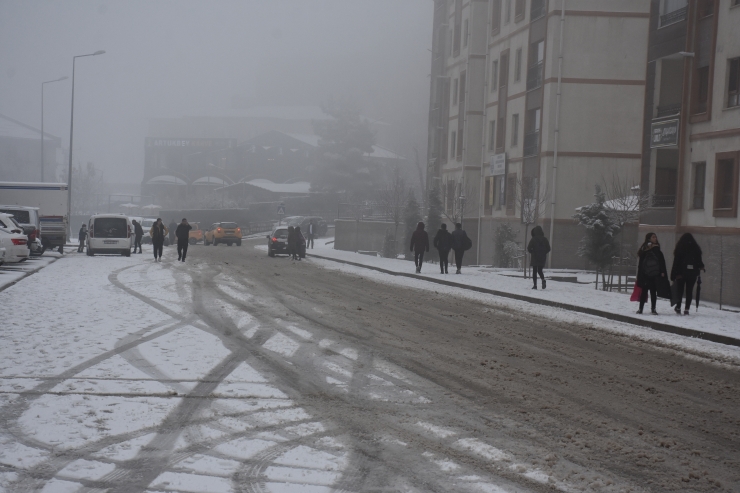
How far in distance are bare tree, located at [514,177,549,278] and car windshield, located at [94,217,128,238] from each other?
18.0m

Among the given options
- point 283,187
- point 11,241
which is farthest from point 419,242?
point 283,187

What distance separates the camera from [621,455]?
21.2ft

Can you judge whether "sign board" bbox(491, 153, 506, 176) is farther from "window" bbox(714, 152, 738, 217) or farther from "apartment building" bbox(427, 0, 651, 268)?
"window" bbox(714, 152, 738, 217)

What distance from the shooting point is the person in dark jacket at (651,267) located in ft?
56.2

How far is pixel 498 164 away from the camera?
44688 millimetres

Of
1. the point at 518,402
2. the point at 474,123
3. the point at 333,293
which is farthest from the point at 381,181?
the point at 518,402

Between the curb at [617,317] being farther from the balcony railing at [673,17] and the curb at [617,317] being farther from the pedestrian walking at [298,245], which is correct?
the pedestrian walking at [298,245]

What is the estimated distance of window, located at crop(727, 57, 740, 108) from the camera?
24.2 meters

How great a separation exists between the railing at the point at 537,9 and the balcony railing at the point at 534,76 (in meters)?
2.40

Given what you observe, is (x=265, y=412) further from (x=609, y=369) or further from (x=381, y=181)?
(x=381, y=181)

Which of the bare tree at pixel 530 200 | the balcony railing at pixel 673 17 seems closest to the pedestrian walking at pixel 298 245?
the bare tree at pixel 530 200

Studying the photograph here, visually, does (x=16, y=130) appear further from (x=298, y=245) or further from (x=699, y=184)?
(x=699, y=184)

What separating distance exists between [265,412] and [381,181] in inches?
3729

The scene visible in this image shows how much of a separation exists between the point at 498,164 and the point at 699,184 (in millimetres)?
19155
